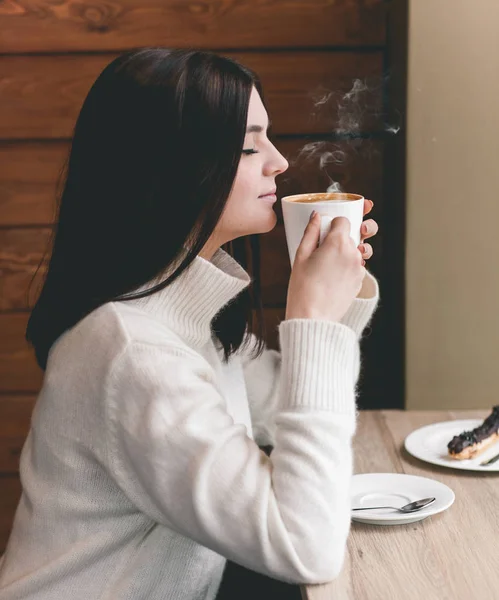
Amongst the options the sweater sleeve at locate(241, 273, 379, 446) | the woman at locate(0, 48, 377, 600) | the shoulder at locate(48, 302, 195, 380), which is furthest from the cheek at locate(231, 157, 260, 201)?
the sweater sleeve at locate(241, 273, 379, 446)

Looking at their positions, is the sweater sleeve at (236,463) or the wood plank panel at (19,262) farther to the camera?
the wood plank panel at (19,262)

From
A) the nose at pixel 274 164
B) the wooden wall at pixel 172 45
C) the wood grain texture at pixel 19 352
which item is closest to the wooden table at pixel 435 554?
the nose at pixel 274 164

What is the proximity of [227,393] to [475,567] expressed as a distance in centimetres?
57

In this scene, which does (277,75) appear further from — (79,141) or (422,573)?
(422,573)

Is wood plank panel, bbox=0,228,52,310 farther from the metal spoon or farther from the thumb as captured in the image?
the metal spoon

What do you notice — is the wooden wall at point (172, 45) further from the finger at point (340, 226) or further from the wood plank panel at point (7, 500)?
the finger at point (340, 226)

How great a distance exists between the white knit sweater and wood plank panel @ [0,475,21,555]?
42.0 inches

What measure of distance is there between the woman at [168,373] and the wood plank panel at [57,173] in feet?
2.59

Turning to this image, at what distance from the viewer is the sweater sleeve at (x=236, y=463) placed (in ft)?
3.32

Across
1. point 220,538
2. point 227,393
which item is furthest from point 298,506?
point 227,393

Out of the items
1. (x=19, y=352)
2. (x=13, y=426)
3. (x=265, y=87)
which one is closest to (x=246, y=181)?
(x=265, y=87)

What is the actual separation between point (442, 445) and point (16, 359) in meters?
1.20

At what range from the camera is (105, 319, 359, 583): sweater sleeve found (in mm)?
1011

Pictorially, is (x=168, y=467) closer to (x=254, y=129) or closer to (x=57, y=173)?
(x=254, y=129)
